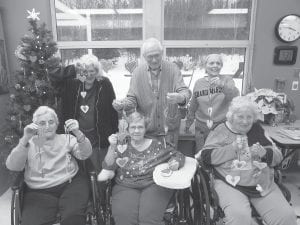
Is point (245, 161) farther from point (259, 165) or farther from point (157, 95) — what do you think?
point (157, 95)

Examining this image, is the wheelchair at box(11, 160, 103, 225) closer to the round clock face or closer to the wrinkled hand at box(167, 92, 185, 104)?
the wrinkled hand at box(167, 92, 185, 104)

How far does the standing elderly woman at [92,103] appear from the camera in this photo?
2.26m

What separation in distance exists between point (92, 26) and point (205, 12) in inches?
56.2

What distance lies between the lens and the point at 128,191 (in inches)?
73.8

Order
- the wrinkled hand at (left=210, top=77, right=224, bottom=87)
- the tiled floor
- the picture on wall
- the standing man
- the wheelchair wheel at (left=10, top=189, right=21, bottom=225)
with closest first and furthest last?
the wheelchair wheel at (left=10, top=189, right=21, bottom=225)
the wrinkled hand at (left=210, top=77, right=224, bottom=87)
the standing man
the tiled floor
the picture on wall

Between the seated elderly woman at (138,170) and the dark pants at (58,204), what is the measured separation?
8.6 inches

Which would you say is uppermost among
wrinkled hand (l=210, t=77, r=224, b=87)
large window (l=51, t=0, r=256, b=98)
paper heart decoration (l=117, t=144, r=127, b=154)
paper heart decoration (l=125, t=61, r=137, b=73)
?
large window (l=51, t=0, r=256, b=98)

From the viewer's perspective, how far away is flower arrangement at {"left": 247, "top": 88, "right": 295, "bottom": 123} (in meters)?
2.78

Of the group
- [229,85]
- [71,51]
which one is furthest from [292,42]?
[71,51]

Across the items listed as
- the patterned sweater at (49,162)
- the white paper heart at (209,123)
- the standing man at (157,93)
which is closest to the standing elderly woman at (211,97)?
the white paper heart at (209,123)

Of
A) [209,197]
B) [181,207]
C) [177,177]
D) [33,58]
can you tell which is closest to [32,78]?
[33,58]

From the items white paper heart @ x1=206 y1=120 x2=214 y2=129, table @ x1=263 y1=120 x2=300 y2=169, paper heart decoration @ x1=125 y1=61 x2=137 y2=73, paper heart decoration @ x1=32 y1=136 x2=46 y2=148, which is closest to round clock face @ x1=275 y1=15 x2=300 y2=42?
table @ x1=263 y1=120 x2=300 y2=169

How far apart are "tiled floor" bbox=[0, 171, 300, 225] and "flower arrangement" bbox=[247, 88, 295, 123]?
2.56 feet

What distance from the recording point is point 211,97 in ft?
7.62
